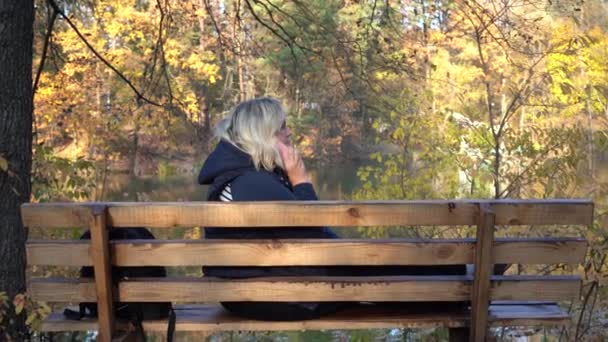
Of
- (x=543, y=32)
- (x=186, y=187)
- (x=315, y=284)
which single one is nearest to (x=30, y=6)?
(x=315, y=284)

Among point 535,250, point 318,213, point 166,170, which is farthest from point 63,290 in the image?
point 166,170

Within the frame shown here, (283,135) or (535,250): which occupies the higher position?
(283,135)

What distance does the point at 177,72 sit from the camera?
23.0m

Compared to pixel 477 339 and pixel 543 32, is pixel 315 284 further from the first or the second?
pixel 543 32

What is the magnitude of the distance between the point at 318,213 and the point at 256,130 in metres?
0.56

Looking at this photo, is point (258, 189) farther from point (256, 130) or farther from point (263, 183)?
point (256, 130)

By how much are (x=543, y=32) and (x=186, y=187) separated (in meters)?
16.2

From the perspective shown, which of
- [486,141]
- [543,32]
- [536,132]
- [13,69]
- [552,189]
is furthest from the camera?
[543,32]

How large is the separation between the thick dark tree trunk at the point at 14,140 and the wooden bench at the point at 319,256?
77 cm

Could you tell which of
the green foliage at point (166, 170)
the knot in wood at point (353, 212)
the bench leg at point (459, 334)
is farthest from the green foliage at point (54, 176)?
the green foliage at point (166, 170)

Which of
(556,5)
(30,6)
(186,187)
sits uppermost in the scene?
(556,5)

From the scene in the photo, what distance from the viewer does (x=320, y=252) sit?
289cm

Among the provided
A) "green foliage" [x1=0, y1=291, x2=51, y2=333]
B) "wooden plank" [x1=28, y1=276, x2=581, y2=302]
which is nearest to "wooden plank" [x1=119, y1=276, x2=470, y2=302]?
"wooden plank" [x1=28, y1=276, x2=581, y2=302]

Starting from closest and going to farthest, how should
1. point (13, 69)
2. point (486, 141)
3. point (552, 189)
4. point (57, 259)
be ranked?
point (57, 259), point (13, 69), point (552, 189), point (486, 141)
